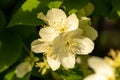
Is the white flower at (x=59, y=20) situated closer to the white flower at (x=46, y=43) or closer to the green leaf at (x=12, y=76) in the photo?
the white flower at (x=46, y=43)

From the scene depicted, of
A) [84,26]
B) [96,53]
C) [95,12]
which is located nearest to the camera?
[84,26]

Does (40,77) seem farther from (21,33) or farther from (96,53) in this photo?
(96,53)

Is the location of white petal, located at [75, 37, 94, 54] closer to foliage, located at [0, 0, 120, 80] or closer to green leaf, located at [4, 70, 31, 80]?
foliage, located at [0, 0, 120, 80]

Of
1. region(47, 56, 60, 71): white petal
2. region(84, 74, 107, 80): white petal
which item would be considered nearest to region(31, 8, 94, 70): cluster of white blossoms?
region(47, 56, 60, 71): white petal

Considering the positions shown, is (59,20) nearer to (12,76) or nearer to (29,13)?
(29,13)

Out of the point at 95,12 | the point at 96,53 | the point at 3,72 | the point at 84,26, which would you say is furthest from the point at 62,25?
the point at 96,53

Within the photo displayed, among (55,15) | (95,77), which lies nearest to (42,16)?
(55,15)
